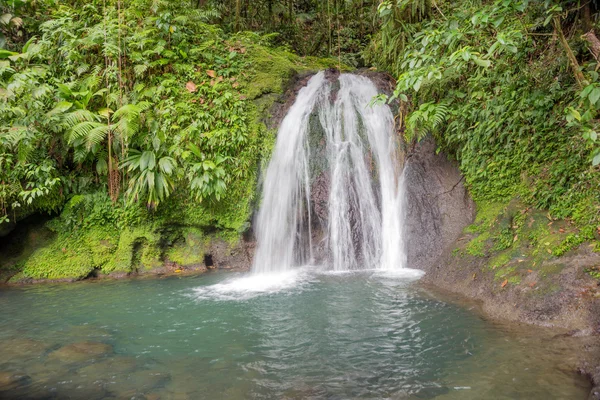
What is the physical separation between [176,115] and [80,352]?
18.5ft

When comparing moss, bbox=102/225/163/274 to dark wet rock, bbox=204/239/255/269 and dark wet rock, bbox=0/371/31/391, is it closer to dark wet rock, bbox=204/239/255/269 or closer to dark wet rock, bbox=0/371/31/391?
dark wet rock, bbox=204/239/255/269

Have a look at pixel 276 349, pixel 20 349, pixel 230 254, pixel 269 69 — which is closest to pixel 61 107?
pixel 230 254

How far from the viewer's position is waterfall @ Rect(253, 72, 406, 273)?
790 cm

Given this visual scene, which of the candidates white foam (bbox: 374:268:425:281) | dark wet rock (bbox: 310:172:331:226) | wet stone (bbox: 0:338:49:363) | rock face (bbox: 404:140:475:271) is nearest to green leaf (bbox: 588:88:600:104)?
rock face (bbox: 404:140:475:271)

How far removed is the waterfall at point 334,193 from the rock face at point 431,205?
26cm

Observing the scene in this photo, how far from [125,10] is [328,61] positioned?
18.8 feet

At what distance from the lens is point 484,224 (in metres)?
6.36

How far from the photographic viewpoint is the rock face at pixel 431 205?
23.6 ft

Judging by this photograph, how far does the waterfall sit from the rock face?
0.26 m

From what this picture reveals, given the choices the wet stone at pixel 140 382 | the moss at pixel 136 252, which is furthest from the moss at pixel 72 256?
the wet stone at pixel 140 382

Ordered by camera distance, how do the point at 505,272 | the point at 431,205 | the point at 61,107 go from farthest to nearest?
the point at 61,107 → the point at 431,205 → the point at 505,272

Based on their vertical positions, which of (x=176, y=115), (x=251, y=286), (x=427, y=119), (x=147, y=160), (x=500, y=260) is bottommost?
(x=251, y=286)

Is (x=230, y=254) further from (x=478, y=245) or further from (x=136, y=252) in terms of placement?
(x=478, y=245)

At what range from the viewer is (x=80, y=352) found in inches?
166
